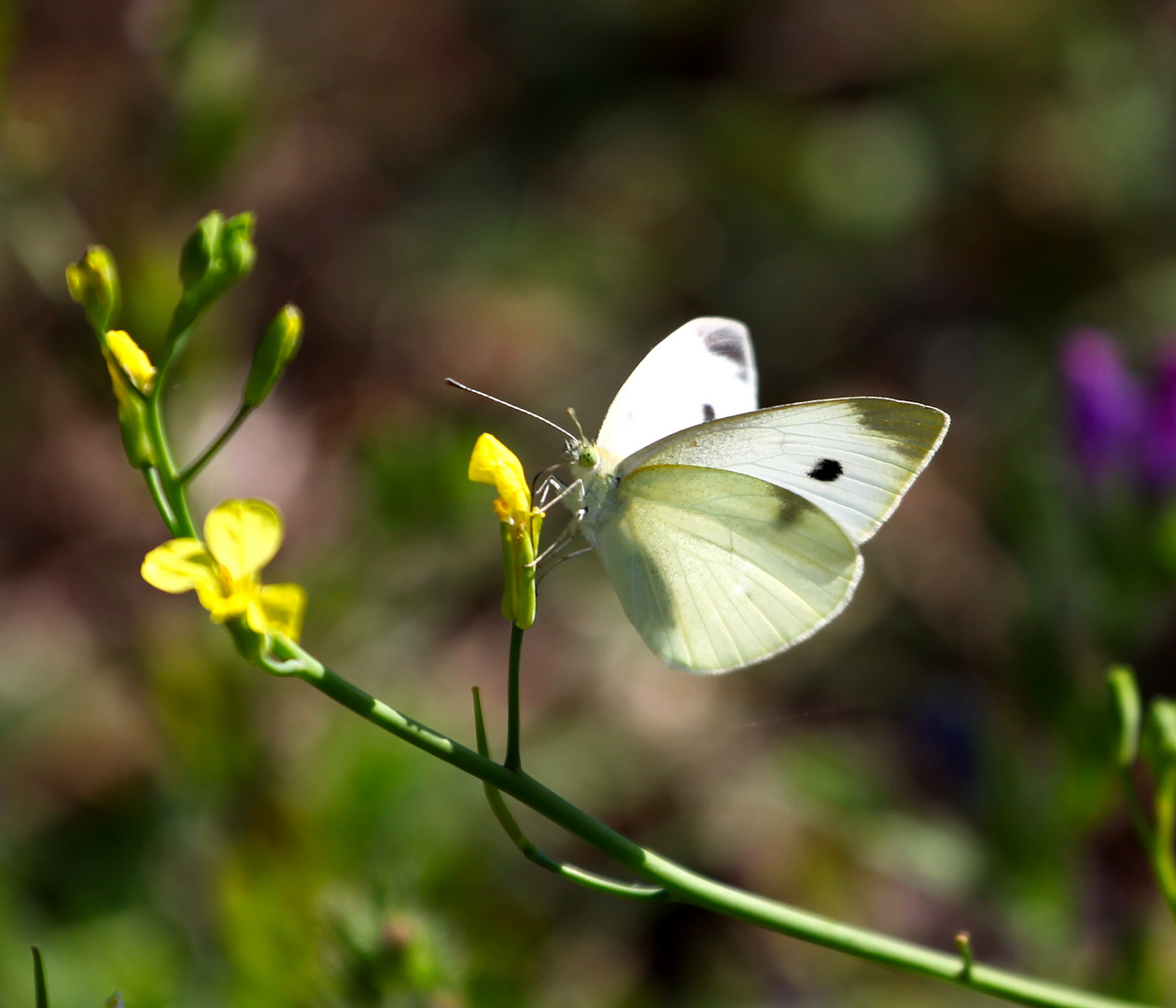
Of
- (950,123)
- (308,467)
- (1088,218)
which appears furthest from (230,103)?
(1088,218)

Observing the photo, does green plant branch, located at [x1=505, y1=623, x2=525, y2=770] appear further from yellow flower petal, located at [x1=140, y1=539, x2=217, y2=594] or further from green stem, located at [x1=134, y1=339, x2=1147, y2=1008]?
yellow flower petal, located at [x1=140, y1=539, x2=217, y2=594]

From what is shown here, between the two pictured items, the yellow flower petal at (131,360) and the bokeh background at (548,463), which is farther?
the bokeh background at (548,463)

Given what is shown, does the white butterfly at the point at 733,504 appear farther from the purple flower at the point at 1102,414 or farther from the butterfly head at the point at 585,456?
the purple flower at the point at 1102,414

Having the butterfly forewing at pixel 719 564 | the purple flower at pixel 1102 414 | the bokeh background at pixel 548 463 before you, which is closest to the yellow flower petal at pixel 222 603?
the butterfly forewing at pixel 719 564

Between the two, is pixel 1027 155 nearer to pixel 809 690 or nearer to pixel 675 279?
pixel 675 279

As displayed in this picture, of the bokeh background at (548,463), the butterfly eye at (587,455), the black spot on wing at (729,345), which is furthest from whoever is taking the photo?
the bokeh background at (548,463)

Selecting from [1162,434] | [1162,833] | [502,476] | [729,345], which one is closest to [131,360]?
[502,476]

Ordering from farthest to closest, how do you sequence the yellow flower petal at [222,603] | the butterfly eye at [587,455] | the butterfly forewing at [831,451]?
the butterfly eye at [587,455], the butterfly forewing at [831,451], the yellow flower petal at [222,603]

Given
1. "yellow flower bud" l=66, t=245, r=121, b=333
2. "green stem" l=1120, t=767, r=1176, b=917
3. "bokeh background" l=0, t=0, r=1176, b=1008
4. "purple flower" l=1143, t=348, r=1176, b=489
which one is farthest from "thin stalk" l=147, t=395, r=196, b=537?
"purple flower" l=1143, t=348, r=1176, b=489
